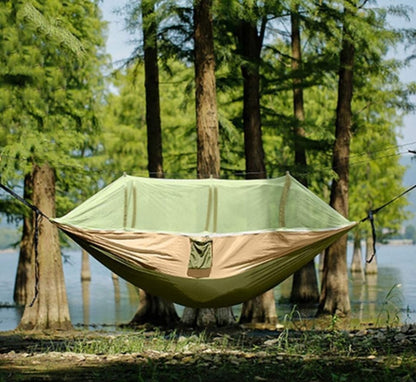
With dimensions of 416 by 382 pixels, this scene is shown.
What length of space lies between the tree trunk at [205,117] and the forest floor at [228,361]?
2.28m

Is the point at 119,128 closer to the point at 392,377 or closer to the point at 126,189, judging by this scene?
the point at 126,189

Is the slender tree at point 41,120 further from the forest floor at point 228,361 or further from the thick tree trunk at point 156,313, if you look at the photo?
the forest floor at point 228,361

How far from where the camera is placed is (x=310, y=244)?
7.45 metres

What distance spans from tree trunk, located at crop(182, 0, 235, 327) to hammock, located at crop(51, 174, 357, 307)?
2.59 m

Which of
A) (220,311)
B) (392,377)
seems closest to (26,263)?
(220,311)

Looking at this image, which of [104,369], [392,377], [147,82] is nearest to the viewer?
[392,377]

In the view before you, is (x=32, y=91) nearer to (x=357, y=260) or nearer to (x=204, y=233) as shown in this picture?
(x=204, y=233)

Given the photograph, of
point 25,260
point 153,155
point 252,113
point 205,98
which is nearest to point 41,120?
point 153,155

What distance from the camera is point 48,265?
1154 centimetres

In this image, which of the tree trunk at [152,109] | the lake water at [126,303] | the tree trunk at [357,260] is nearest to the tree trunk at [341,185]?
the lake water at [126,303]

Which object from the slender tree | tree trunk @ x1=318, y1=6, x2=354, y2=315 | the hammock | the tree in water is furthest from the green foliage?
tree trunk @ x1=318, y1=6, x2=354, y2=315

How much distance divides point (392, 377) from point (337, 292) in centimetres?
902

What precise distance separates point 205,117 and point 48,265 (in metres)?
3.23

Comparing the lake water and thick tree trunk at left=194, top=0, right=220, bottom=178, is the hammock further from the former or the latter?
the lake water
